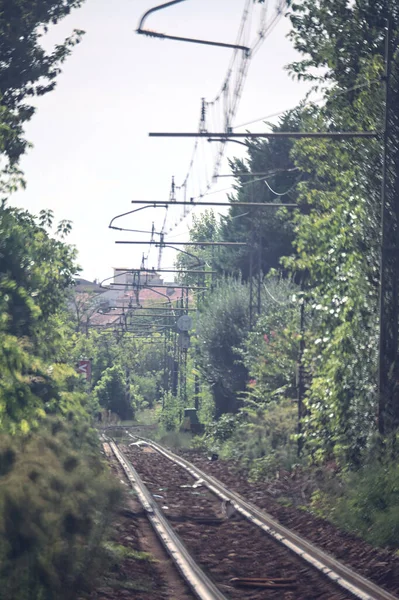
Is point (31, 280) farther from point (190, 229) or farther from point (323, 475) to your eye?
point (190, 229)

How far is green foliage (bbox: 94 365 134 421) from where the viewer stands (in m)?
74.0

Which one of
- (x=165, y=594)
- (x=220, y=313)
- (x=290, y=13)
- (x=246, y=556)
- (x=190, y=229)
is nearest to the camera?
(x=165, y=594)

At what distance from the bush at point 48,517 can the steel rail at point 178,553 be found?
1.14 metres

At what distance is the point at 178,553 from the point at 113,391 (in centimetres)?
6313

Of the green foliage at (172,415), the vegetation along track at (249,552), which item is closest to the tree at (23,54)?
the vegetation along track at (249,552)

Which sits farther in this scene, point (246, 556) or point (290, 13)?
point (290, 13)

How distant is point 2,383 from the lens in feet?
34.8

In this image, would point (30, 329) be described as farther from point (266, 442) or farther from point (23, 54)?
point (266, 442)

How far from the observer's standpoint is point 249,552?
1276 centimetres

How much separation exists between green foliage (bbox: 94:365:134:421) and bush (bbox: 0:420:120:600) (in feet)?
208

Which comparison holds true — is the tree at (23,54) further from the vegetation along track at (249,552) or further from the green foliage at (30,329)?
the vegetation along track at (249,552)

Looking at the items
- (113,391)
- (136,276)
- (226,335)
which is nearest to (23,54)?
(226,335)

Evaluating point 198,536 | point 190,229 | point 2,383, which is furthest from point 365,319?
point 190,229

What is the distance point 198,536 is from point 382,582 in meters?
4.66
